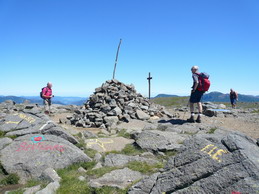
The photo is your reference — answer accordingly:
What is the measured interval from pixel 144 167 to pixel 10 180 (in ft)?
15.4

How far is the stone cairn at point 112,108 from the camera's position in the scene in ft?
56.1

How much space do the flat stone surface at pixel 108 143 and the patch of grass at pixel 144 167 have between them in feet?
8.16

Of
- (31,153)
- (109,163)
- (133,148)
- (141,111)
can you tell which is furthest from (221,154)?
(141,111)

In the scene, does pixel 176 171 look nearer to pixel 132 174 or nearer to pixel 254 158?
pixel 254 158

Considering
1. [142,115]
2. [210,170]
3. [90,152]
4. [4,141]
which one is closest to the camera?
[210,170]

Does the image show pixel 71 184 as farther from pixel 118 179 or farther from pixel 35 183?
pixel 118 179

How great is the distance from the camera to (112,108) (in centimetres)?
1889

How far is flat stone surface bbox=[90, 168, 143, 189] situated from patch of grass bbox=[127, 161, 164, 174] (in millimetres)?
247

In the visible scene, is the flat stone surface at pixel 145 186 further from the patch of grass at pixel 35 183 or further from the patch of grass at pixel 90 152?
the patch of grass at pixel 90 152

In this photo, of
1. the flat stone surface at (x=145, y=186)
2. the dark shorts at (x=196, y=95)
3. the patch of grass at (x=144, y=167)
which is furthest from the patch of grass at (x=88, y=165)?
the dark shorts at (x=196, y=95)

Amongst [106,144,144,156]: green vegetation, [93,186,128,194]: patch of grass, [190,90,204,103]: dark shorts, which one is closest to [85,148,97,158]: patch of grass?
[106,144,144,156]: green vegetation

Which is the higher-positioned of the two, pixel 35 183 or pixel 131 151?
pixel 131 151

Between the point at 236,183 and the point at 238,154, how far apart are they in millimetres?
967

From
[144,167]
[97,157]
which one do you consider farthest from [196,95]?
[97,157]
